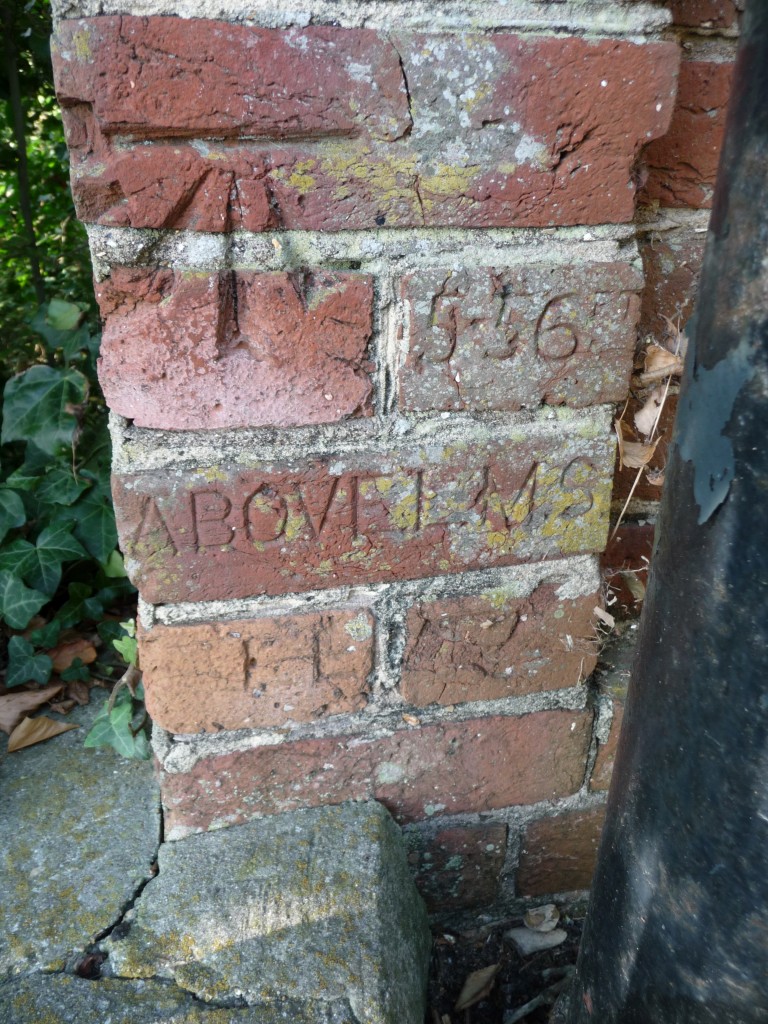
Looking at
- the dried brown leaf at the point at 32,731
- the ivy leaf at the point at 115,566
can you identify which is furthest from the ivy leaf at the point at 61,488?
the dried brown leaf at the point at 32,731

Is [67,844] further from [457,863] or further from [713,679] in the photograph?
[713,679]

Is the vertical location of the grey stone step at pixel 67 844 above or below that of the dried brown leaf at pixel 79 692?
above

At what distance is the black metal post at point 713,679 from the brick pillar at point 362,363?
13.6 inches

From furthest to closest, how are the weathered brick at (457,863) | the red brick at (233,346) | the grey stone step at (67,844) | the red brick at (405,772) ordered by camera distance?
the weathered brick at (457,863), the red brick at (405,772), the grey stone step at (67,844), the red brick at (233,346)

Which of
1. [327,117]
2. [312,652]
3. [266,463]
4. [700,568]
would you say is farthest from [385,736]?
[327,117]

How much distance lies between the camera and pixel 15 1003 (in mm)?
794

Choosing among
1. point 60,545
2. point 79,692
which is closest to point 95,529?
point 60,545

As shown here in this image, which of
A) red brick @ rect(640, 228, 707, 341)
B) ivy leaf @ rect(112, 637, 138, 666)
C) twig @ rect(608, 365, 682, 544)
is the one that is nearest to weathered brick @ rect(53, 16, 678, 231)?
red brick @ rect(640, 228, 707, 341)

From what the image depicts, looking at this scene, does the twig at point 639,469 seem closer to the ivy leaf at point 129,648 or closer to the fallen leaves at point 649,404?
the fallen leaves at point 649,404

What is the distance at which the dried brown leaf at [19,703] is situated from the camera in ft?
3.86

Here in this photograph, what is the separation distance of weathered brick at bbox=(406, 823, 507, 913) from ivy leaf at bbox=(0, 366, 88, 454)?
83cm

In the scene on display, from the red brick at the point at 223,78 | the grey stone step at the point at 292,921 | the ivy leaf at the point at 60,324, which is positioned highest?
the red brick at the point at 223,78

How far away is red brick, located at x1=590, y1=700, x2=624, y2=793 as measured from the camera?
3.52ft

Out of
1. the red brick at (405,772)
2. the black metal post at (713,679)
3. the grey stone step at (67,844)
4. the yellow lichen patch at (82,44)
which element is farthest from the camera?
the red brick at (405,772)
